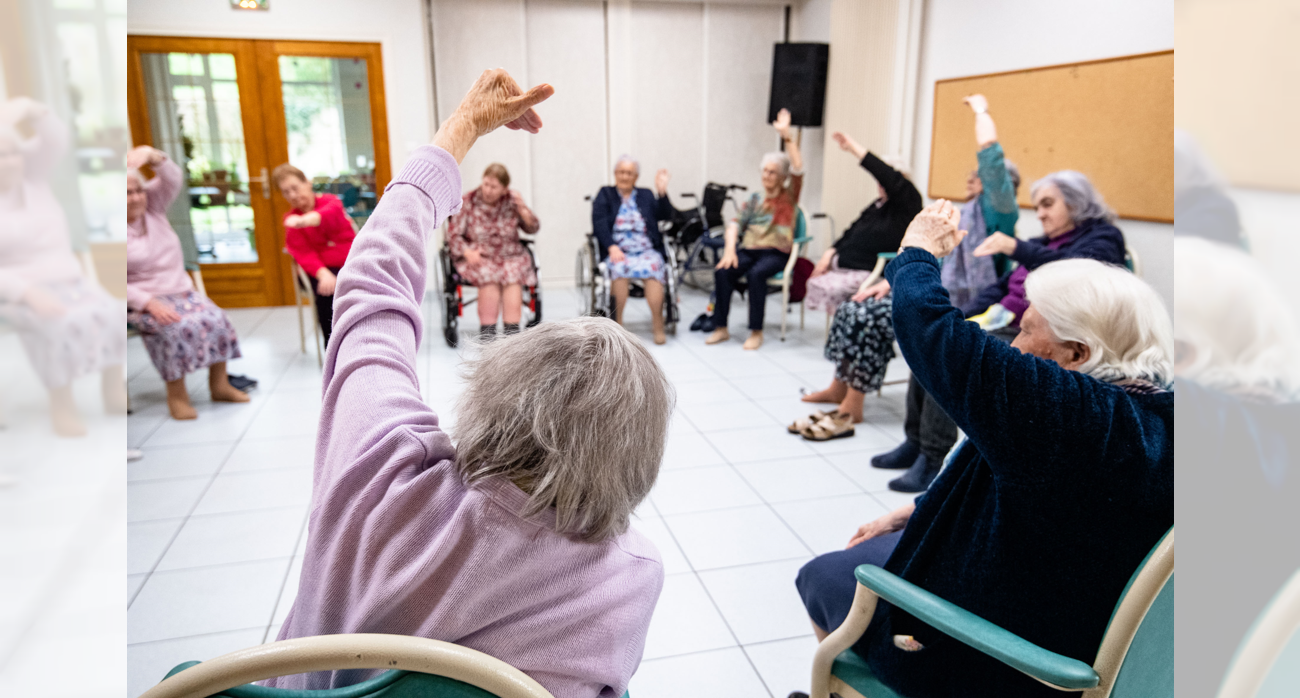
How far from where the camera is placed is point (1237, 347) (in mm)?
205

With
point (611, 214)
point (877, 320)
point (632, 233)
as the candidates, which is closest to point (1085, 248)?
point (877, 320)

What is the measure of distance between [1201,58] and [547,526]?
2.14 feet

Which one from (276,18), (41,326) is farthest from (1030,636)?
(276,18)

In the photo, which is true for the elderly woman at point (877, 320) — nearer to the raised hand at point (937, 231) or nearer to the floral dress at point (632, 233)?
the raised hand at point (937, 231)

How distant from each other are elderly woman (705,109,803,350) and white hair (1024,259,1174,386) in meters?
3.39

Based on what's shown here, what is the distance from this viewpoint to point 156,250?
10.7ft

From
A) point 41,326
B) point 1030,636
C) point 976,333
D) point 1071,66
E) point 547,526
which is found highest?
point 1071,66

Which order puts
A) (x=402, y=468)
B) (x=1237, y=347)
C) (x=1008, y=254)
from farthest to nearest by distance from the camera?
(x=1008, y=254) < (x=402, y=468) < (x=1237, y=347)

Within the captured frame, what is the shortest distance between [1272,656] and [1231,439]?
93 mm

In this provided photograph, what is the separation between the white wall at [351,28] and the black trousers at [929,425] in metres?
3.94

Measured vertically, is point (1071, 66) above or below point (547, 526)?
above

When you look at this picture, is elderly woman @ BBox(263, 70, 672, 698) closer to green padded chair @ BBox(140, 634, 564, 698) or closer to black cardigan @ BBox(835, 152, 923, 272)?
green padded chair @ BBox(140, 634, 564, 698)

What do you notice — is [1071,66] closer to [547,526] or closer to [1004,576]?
[1004,576]

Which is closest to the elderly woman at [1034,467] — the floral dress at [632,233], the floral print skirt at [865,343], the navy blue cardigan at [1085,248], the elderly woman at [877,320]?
the elderly woman at [877,320]
